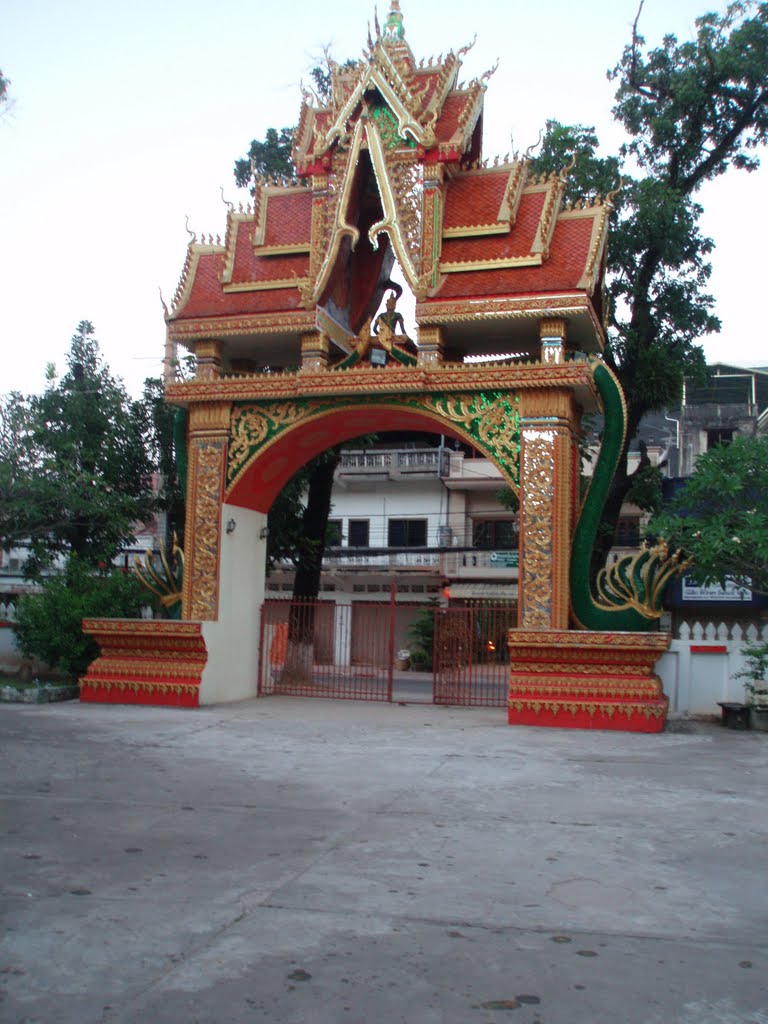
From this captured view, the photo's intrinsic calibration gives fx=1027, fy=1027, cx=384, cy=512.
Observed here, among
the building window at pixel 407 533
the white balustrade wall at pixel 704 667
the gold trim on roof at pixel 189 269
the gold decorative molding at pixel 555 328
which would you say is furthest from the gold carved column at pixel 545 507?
the building window at pixel 407 533

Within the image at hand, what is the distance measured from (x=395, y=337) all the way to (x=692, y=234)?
7.20m

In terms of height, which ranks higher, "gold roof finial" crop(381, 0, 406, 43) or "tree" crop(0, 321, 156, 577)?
"gold roof finial" crop(381, 0, 406, 43)

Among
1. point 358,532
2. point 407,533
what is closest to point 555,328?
point 407,533

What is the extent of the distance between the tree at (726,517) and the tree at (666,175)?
3732mm

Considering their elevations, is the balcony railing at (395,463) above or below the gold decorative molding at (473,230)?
below

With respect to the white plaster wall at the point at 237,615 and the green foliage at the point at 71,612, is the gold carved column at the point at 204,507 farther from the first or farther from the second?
the green foliage at the point at 71,612

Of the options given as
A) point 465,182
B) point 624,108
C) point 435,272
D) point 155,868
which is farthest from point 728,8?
point 155,868

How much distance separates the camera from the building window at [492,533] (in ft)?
97.2

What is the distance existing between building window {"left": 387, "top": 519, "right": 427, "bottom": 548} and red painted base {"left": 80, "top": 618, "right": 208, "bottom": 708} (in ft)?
59.8

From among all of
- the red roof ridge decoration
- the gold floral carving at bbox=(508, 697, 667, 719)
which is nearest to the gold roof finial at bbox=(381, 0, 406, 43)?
the red roof ridge decoration

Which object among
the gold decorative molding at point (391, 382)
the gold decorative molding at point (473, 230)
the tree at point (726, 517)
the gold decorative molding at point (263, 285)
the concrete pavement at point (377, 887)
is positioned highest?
the gold decorative molding at point (473, 230)

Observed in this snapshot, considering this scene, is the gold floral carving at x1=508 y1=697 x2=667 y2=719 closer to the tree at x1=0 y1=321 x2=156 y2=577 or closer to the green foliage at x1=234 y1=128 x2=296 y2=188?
the tree at x1=0 y1=321 x2=156 y2=577

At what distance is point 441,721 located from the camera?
1150 cm

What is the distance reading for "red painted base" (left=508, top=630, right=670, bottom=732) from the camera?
10797 millimetres
